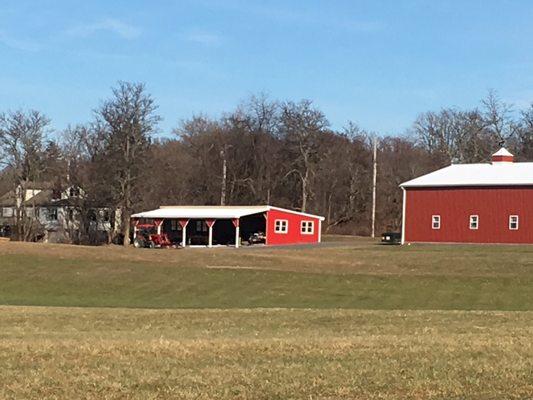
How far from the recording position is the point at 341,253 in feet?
159

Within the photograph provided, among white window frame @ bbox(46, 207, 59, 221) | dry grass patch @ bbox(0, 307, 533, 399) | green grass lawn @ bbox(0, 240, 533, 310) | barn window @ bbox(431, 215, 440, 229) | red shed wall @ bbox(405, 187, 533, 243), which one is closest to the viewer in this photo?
dry grass patch @ bbox(0, 307, 533, 399)

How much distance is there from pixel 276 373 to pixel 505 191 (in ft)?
166

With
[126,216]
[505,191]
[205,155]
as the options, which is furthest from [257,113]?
[505,191]

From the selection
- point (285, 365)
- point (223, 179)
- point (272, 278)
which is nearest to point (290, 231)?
point (223, 179)

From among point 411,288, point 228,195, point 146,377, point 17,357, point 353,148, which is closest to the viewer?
point 146,377

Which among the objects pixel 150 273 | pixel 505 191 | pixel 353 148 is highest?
pixel 353 148

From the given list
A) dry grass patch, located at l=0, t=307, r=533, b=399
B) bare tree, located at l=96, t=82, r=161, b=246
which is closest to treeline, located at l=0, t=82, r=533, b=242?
bare tree, located at l=96, t=82, r=161, b=246

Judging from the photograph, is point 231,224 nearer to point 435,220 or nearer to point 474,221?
point 435,220

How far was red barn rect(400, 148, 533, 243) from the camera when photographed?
54.9 m

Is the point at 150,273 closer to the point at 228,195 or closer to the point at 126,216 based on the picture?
the point at 126,216

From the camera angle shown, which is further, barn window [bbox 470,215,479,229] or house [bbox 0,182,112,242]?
house [bbox 0,182,112,242]

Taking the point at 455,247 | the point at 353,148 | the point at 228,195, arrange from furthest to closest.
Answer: the point at 353,148 < the point at 228,195 < the point at 455,247

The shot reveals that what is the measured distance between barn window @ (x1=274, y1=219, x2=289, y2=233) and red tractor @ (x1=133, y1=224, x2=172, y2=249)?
8.86 m

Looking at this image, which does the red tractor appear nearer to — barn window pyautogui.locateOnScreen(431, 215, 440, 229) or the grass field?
barn window pyautogui.locateOnScreen(431, 215, 440, 229)
